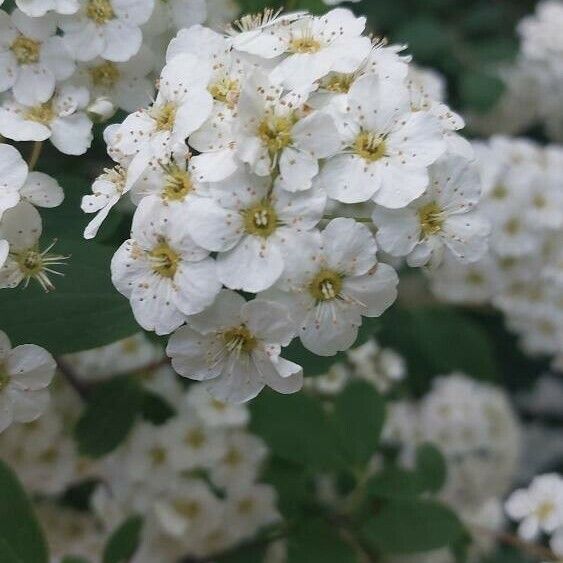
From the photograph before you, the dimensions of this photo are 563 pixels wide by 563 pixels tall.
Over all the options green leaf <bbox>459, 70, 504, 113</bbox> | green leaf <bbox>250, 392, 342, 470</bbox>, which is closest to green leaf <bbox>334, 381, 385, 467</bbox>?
green leaf <bbox>250, 392, 342, 470</bbox>

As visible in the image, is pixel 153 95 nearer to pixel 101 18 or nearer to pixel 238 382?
pixel 101 18

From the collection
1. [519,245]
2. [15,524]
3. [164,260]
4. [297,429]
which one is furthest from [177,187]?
[519,245]

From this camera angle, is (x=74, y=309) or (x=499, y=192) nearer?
(x=74, y=309)

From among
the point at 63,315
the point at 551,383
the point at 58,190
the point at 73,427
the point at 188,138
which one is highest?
the point at 188,138

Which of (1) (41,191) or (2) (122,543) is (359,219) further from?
(2) (122,543)

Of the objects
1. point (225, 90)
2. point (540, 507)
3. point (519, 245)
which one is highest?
point (225, 90)

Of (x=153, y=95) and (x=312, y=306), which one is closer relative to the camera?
(x=312, y=306)

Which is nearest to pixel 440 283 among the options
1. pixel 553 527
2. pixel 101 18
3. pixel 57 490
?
pixel 553 527
